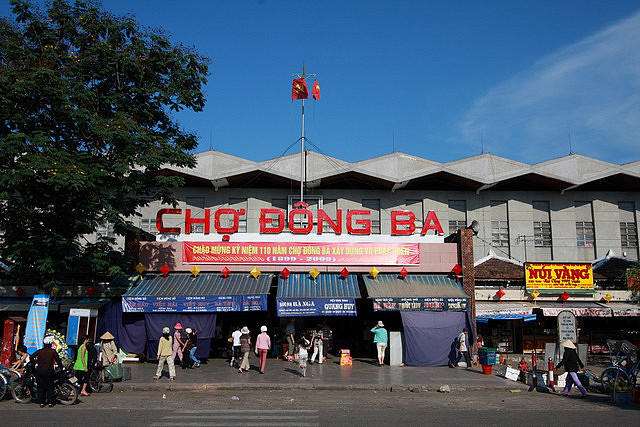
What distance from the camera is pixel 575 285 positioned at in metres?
25.2

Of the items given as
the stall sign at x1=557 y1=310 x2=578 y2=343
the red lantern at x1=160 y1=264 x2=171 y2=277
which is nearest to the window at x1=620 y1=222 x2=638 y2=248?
the stall sign at x1=557 y1=310 x2=578 y2=343

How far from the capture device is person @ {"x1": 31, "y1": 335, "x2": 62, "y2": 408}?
513 inches

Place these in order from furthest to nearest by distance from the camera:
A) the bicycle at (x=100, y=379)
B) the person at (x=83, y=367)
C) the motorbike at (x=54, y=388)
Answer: the bicycle at (x=100, y=379)
the person at (x=83, y=367)
the motorbike at (x=54, y=388)

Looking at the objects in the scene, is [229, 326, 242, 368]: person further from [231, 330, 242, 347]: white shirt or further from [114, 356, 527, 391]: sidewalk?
[114, 356, 527, 391]: sidewalk

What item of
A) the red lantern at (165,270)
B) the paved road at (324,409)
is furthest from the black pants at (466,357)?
the red lantern at (165,270)

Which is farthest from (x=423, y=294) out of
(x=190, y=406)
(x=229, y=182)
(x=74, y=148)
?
(x=229, y=182)

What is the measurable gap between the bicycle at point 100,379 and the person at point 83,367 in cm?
27

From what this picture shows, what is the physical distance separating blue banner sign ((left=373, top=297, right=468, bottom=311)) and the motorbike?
11537 millimetres

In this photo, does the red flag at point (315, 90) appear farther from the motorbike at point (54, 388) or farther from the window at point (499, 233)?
the motorbike at point (54, 388)

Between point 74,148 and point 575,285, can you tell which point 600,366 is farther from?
point 74,148

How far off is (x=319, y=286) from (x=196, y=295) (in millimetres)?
4920

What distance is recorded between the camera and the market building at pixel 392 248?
71.5ft

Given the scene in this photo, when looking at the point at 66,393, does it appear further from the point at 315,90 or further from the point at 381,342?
the point at 315,90

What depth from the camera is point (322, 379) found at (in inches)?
708
